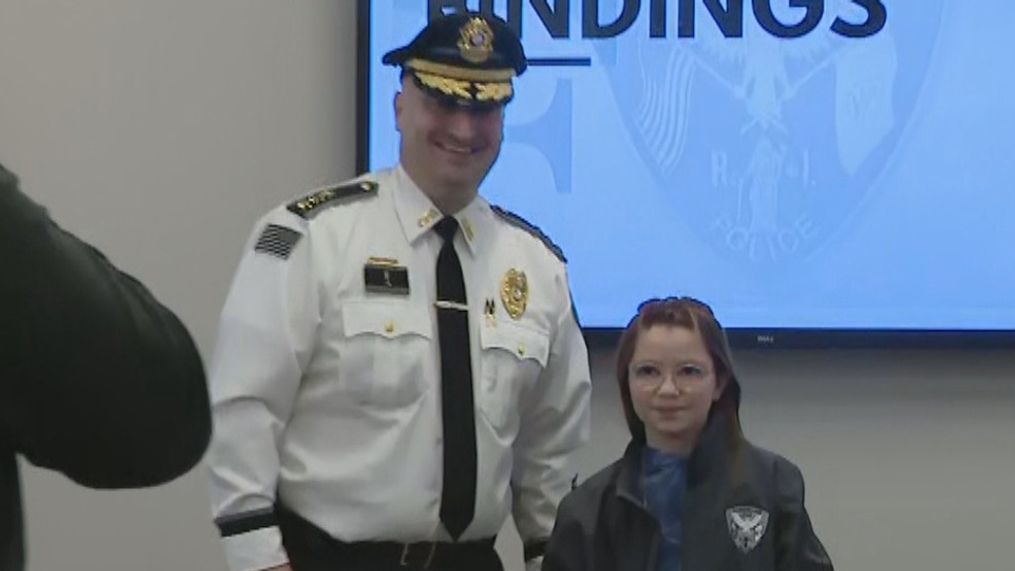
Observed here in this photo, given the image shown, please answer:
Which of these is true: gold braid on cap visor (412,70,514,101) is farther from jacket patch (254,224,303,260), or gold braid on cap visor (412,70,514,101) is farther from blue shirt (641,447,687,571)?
blue shirt (641,447,687,571)

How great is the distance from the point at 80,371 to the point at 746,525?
4.22 feet

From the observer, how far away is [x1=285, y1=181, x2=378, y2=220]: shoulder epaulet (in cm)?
196

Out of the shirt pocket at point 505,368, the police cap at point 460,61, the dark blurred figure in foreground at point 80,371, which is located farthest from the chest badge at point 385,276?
the dark blurred figure in foreground at point 80,371

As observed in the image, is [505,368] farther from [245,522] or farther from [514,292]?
[245,522]

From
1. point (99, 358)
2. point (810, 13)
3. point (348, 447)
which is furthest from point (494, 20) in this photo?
point (99, 358)

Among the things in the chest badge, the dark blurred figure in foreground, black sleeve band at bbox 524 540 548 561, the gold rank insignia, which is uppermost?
the dark blurred figure in foreground

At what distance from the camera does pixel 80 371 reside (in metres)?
0.69

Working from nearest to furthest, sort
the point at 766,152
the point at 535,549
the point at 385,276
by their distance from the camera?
the point at 385,276 → the point at 535,549 → the point at 766,152

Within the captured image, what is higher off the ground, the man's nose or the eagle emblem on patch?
the man's nose

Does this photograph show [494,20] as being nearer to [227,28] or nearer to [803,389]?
[227,28]

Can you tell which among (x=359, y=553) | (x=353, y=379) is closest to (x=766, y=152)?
(x=353, y=379)

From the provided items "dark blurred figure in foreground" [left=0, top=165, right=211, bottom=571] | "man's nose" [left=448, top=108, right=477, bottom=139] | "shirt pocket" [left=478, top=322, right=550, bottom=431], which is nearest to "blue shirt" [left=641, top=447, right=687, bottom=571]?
"shirt pocket" [left=478, top=322, right=550, bottom=431]

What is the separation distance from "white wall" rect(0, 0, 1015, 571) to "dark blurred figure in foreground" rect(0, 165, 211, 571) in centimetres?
192

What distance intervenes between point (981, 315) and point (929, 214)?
0.20 m
